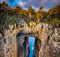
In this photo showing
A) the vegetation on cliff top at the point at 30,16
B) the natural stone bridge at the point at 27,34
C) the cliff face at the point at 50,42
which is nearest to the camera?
the cliff face at the point at 50,42

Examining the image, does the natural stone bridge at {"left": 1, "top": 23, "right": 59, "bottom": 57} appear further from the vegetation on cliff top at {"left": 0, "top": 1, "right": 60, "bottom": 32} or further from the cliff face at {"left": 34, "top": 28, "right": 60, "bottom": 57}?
the vegetation on cliff top at {"left": 0, "top": 1, "right": 60, "bottom": 32}

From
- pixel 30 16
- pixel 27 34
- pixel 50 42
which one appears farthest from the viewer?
pixel 30 16

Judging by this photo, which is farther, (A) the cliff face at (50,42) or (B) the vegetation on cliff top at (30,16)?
(B) the vegetation on cliff top at (30,16)

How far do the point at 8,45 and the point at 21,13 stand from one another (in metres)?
5.19

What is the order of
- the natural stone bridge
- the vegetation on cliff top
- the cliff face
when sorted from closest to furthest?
the cliff face
the natural stone bridge
the vegetation on cliff top

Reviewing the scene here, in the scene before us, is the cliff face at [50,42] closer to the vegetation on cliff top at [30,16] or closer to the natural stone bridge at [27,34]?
the natural stone bridge at [27,34]

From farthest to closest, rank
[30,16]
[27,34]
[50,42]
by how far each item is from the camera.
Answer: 1. [30,16]
2. [27,34]
3. [50,42]

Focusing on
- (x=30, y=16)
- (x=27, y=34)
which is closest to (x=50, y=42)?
(x=27, y=34)

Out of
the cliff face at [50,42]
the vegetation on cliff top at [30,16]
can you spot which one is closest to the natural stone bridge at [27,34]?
the cliff face at [50,42]

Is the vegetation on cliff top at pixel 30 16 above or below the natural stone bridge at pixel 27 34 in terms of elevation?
above

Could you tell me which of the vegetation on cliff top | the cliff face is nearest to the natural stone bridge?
the cliff face

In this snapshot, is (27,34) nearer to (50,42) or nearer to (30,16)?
(30,16)

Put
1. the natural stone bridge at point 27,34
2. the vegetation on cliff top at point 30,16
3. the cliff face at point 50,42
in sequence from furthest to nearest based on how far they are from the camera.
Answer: the vegetation on cliff top at point 30,16, the natural stone bridge at point 27,34, the cliff face at point 50,42

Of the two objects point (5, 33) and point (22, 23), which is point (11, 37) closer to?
point (5, 33)
